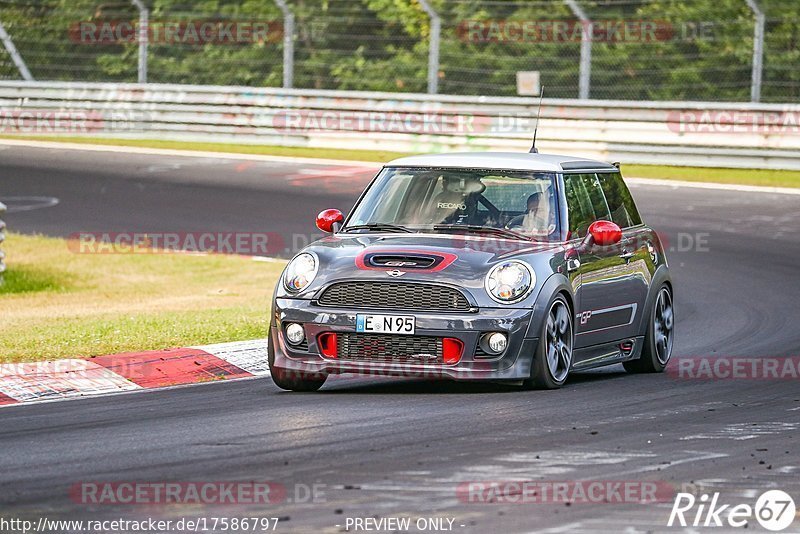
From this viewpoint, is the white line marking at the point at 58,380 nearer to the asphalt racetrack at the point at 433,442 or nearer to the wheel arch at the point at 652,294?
the asphalt racetrack at the point at 433,442

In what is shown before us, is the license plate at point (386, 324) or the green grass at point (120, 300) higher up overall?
the license plate at point (386, 324)

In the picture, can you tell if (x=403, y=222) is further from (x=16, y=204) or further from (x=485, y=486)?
(x=16, y=204)

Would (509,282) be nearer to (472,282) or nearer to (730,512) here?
(472,282)

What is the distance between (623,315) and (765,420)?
2083 millimetres

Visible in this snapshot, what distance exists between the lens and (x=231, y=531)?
6.05 meters

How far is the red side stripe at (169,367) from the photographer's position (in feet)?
35.1

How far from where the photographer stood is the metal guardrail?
81.9ft

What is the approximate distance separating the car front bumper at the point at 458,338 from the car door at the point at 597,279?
2.70 ft

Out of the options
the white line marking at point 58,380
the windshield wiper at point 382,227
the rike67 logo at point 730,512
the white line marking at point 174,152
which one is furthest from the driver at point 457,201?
the white line marking at point 174,152

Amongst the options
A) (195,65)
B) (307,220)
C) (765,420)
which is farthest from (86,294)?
(195,65)

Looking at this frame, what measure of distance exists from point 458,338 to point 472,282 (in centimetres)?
34

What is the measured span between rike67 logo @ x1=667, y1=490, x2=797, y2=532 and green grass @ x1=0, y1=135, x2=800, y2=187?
17.5 m

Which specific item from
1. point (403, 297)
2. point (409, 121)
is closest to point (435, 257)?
point (403, 297)

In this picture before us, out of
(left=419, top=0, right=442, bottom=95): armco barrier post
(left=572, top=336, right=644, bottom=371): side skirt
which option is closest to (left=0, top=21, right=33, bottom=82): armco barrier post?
(left=419, top=0, right=442, bottom=95): armco barrier post
